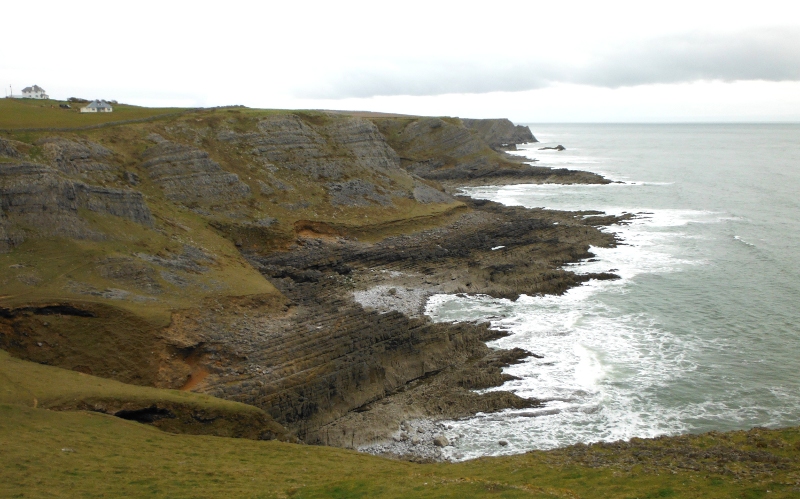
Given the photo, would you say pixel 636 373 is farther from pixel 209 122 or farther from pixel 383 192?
pixel 209 122

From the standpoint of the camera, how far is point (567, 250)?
54406 millimetres

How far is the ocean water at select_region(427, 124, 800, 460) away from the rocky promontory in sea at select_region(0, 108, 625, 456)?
6.63 feet

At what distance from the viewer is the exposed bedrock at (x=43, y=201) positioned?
3484 cm

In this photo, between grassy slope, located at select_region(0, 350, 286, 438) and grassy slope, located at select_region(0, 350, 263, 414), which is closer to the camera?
grassy slope, located at select_region(0, 350, 263, 414)

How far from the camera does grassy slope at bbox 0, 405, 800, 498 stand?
1777cm

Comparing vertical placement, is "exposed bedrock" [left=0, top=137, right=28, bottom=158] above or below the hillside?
above

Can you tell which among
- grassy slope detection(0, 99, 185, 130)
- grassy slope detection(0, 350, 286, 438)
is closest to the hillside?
grassy slope detection(0, 350, 286, 438)

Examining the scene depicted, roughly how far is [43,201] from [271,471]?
24152 millimetres

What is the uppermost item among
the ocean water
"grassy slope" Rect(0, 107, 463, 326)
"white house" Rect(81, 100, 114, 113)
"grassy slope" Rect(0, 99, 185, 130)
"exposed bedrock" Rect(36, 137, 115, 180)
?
"white house" Rect(81, 100, 114, 113)

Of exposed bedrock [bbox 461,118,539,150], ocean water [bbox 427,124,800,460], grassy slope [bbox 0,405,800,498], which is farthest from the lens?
exposed bedrock [bbox 461,118,539,150]

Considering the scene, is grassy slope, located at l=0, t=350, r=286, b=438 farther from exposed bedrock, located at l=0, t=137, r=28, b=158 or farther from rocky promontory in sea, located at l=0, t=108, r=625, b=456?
exposed bedrock, located at l=0, t=137, r=28, b=158

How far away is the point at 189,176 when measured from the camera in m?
52.7

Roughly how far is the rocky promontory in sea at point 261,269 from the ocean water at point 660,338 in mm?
2021

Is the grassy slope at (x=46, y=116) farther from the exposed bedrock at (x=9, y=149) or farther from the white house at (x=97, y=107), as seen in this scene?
the exposed bedrock at (x=9, y=149)
